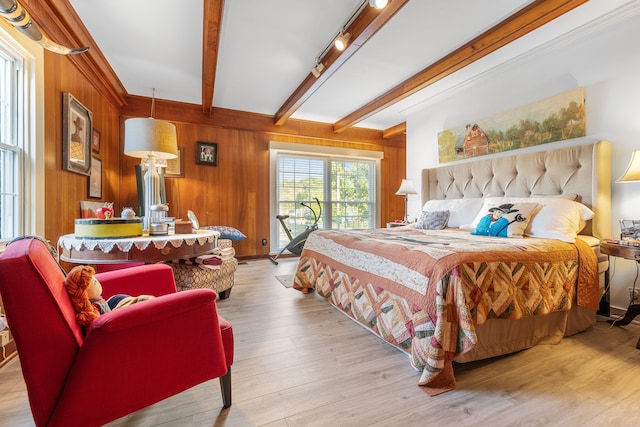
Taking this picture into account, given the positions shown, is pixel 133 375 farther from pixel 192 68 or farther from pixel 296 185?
pixel 296 185

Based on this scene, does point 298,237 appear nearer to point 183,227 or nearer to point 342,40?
point 183,227

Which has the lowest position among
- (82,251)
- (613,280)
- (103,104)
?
(613,280)

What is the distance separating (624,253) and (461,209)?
4.92 feet

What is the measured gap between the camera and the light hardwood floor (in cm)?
123

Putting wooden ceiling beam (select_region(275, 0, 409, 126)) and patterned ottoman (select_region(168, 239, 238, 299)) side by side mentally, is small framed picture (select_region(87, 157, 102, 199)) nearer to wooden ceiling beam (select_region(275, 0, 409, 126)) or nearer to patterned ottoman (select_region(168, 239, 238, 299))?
patterned ottoman (select_region(168, 239, 238, 299))

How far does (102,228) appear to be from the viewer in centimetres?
152

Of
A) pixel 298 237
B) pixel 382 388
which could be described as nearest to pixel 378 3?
pixel 382 388

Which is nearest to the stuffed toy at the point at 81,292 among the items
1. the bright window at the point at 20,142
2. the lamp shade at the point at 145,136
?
the lamp shade at the point at 145,136

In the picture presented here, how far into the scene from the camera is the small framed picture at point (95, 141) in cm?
325

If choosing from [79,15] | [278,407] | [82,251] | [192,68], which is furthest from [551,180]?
[79,15]

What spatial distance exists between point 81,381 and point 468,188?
381 centimetres

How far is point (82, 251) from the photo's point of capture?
1.45 metres

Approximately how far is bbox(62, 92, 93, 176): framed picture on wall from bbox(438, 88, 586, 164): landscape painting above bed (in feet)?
14.2

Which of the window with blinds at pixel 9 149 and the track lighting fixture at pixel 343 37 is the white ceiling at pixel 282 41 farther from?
the window with blinds at pixel 9 149
